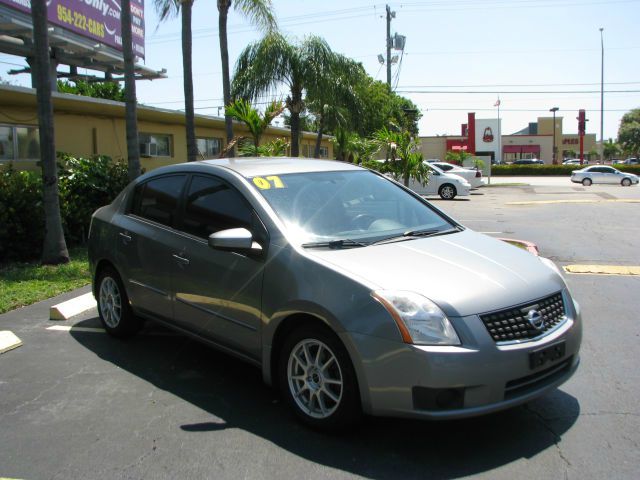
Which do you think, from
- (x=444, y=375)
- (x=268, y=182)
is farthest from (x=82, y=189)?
(x=444, y=375)

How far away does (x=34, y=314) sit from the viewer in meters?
6.76

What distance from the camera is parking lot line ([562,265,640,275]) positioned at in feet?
28.6

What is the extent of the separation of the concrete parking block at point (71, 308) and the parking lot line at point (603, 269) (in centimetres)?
668

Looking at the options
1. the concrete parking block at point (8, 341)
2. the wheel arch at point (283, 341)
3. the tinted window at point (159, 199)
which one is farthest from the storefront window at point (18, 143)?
the wheel arch at point (283, 341)

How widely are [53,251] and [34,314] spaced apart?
3053 mm

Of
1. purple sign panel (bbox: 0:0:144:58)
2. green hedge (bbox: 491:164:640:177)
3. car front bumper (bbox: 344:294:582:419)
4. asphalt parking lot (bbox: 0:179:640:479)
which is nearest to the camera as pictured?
car front bumper (bbox: 344:294:582:419)

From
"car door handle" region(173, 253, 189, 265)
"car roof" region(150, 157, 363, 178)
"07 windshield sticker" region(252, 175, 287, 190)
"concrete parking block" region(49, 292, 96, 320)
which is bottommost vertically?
"concrete parking block" region(49, 292, 96, 320)

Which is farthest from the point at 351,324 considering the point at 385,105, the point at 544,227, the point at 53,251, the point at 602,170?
the point at 602,170

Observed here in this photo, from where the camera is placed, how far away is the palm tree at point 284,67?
60.1ft

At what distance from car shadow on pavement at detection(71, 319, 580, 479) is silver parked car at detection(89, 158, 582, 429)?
19 centimetres

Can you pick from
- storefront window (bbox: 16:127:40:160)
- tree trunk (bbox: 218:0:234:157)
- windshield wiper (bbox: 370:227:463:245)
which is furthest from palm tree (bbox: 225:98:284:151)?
windshield wiper (bbox: 370:227:463:245)

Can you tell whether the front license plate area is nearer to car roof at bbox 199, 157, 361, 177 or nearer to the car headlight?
the car headlight

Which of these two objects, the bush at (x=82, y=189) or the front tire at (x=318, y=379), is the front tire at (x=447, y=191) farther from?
the front tire at (x=318, y=379)

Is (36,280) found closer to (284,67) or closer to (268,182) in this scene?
(268,182)
